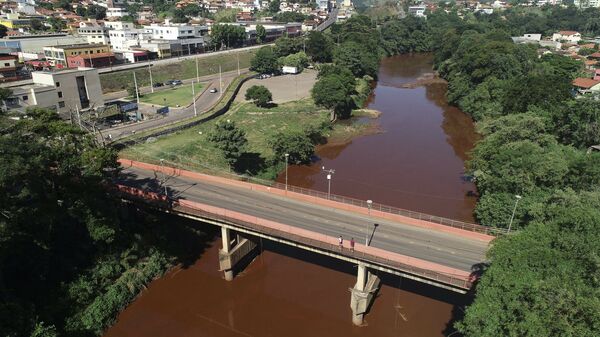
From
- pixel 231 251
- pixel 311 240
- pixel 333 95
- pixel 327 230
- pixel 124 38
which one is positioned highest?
pixel 124 38

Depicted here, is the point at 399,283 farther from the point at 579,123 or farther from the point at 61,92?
the point at 61,92

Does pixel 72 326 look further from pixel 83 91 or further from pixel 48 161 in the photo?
pixel 83 91

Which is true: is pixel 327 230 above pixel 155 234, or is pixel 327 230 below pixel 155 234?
above

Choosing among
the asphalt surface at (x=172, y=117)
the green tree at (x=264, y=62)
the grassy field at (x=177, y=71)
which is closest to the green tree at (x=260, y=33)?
the grassy field at (x=177, y=71)

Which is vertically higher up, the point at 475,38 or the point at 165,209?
the point at 475,38

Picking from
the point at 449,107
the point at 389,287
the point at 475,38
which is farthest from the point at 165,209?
the point at 475,38

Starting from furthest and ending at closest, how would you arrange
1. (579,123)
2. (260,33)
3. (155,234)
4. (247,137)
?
(260,33)
(247,137)
(579,123)
(155,234)

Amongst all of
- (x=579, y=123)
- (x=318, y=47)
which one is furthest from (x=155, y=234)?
(x=318, y=47)

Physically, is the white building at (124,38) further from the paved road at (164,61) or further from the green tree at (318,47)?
the green tree at (318,47)
